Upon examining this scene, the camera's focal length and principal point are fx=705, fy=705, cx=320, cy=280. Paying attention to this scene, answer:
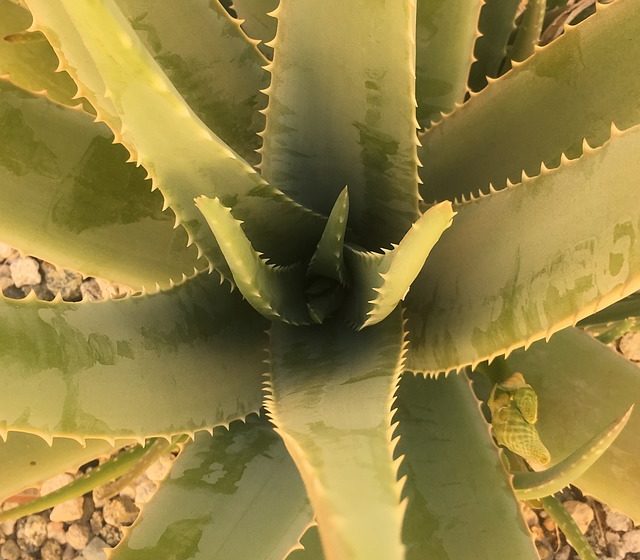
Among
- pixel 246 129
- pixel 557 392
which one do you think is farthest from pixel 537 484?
pixel 246 129

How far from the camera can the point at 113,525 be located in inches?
40.6

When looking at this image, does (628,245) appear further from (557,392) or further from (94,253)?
(94,253)

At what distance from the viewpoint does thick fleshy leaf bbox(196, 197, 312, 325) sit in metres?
0.40

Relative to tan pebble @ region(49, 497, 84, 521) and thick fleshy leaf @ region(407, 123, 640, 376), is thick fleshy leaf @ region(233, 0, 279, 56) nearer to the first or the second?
thick fleshy leaf @ region(407, 123, 640, 376)

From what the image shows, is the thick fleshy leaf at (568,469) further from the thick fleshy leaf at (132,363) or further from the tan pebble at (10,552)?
the tan pebble at (10,552)

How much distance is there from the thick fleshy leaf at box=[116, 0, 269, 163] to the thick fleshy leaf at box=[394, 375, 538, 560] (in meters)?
0.26

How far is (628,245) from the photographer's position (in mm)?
377

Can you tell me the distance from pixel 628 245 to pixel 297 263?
261 mm

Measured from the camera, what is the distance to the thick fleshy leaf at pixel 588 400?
648 mm

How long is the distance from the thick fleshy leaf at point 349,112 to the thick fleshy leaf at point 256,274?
0.23 ft

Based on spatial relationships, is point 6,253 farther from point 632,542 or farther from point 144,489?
point 632,542

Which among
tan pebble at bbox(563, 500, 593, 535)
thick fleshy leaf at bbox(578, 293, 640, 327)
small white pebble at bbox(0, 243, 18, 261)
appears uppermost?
small white pebble at bbox(0, 243, 18, 261)

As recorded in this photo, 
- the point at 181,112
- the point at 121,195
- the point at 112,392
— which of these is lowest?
the point at 112,392

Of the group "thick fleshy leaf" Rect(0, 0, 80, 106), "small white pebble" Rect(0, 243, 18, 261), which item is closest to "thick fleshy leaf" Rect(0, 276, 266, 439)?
"thick fleshy leaf" Rect(0, 0, 80, 106)
